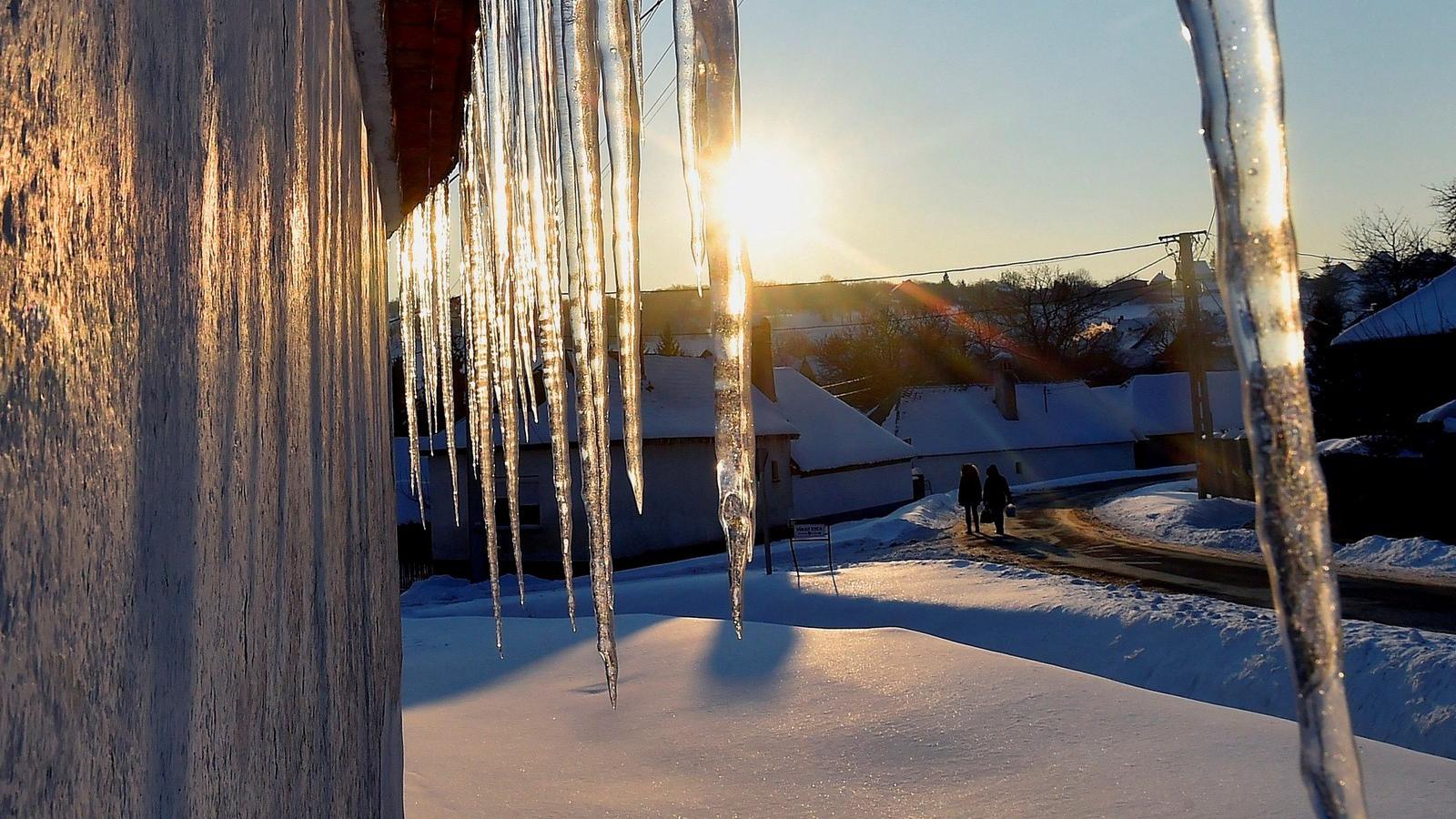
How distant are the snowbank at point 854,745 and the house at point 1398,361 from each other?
18.6 metres

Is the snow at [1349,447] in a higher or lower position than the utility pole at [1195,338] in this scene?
lower

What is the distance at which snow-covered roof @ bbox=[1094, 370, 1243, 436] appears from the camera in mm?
49969

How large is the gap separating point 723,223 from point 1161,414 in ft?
178

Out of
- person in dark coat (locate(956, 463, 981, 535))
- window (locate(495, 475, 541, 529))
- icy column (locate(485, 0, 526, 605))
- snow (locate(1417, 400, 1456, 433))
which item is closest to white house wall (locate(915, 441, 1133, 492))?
person in dark coat (locate(956, 463, 981, 535))

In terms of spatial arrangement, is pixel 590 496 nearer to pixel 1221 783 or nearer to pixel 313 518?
pixel 313 518

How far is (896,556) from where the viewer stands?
20234 mm

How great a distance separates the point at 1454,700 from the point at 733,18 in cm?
795

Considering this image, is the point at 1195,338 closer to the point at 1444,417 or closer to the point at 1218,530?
the point at 1218,530

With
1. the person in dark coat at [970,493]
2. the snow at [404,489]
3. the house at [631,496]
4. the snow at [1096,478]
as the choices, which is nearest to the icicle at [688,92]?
the house at [631,496]

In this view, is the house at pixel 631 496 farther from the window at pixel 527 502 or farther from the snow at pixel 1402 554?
the snow at pixel 1402 554

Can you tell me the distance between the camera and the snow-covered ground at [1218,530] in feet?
49.8

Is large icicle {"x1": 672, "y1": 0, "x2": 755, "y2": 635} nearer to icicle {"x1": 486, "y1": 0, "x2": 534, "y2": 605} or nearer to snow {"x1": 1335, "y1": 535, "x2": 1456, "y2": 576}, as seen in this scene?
icicle {"x1": 486, "y1": 0, "x2": 534, "y2": 605}

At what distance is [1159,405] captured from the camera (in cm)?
5184

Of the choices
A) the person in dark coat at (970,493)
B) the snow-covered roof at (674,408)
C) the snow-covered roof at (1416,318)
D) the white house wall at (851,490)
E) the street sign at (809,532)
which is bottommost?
the white house wall at (851,490)
